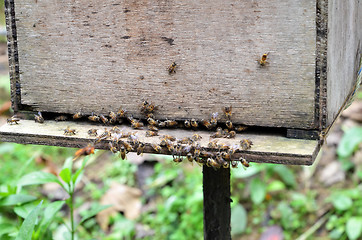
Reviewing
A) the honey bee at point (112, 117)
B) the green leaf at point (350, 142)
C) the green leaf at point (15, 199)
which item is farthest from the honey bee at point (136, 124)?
the green leaf at point (350, 142)

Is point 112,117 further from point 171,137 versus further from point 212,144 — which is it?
point 212,144

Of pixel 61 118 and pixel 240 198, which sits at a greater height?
pixel 61 118

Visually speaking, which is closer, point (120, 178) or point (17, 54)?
point (17, 54)

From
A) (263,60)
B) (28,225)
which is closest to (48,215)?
(28,225)

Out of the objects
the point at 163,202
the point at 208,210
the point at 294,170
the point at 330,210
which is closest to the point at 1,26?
the point at 163,202

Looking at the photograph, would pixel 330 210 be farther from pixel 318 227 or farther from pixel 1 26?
pixel 1 26

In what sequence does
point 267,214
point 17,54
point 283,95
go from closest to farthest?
point 283,95 → point 17,54 → point 267,214

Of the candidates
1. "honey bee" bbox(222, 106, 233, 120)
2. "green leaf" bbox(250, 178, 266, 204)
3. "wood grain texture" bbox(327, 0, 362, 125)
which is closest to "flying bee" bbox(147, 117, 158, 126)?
"honey bee" bbox(222, 106, 233, 120)
